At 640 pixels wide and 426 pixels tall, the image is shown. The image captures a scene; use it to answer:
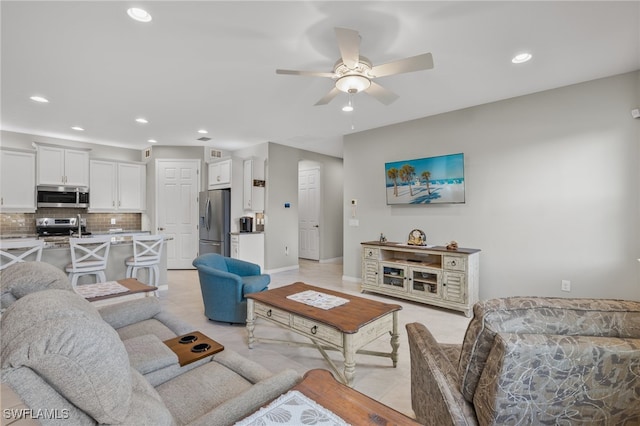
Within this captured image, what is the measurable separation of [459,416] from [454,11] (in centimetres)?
253

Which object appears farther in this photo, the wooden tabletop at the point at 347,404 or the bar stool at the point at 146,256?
the bar stool at the point at 146,256

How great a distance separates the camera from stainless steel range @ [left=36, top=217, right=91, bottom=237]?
5.43m

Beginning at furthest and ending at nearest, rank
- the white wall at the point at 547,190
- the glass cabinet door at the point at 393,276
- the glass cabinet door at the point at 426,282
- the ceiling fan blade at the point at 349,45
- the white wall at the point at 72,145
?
the white wall at the point at 72,145 < the glass cabinet door at the point at 393,276 < the glass cabinet door at the point at 426,282 < the white wall at the point at 547,190 < the ceiling fan blade at the point at 349,45

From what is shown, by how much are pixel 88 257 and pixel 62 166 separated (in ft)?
10.1

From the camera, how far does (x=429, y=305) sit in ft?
13.4

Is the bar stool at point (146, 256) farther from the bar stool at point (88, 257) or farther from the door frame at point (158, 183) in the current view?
the door frame at point (158, 183)

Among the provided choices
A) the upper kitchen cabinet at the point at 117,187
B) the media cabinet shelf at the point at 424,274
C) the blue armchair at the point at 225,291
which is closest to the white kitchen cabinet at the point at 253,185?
the upper kitchen cabinet at the point at 117,187

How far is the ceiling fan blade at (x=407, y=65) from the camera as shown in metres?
2.13

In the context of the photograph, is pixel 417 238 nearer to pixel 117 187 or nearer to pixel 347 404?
pixel 347 404

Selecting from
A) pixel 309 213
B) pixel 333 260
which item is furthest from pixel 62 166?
pixel 333 260

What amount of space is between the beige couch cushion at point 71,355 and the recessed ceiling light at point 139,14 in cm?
222

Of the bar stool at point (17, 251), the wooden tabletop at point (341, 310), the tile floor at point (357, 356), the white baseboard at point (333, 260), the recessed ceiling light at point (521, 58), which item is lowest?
the tile floor at point (357, 356)

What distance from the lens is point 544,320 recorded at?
41.5 inches

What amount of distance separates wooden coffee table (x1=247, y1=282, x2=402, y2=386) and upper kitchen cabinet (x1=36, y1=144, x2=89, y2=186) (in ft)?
17.4
